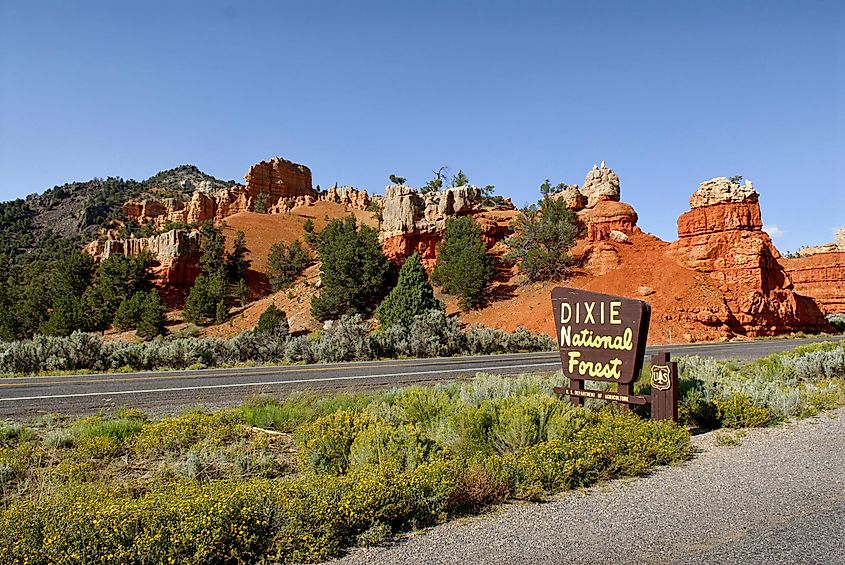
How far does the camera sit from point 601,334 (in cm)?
866

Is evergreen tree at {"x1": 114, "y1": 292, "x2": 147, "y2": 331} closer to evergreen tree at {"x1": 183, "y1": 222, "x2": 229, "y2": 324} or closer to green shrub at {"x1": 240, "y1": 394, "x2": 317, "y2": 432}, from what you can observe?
evergreen tree at {"x1": 183, "y1": 222, "x2": 229, "y2": 324}

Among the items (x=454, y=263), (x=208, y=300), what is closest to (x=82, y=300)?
(x=208, y=300)

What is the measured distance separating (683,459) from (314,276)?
5530 cm

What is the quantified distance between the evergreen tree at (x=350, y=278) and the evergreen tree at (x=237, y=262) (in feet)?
53.7

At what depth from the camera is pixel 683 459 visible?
7.05 meters

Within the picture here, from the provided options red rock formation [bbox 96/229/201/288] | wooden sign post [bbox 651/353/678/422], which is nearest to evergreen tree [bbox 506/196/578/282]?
red rock formation [bbox 96/229/201/288]

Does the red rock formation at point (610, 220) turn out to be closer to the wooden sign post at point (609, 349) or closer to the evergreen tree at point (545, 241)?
the evergreen tree at point (545, 241)

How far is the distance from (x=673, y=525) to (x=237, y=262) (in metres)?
63.9

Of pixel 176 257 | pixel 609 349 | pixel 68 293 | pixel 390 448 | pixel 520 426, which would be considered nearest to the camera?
pixel 390 448

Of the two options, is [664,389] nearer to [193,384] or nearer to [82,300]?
[193,384]

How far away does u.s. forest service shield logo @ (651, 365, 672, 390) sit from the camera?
26.7ft

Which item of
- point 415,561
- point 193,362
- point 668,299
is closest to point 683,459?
point 415,561

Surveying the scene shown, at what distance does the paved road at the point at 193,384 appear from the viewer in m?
11.4

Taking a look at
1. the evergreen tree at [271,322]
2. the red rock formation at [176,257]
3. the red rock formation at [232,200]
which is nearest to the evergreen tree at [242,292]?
the red rock formation at [176,257]
